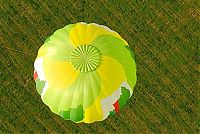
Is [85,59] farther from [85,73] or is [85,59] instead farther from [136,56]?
[136,56]

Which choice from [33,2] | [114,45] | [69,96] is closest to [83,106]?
[69,96]

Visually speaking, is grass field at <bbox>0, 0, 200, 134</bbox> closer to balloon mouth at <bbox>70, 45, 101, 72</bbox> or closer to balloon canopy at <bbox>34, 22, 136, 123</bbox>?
balloon canopy at <bbox>34, 22, 136, 123</bbox>

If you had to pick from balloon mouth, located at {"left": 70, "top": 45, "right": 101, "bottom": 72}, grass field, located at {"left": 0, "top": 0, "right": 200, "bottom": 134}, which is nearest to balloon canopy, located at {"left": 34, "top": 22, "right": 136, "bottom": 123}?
balloon mouth, located at {"left": 70, "top": 45, "right": 101, "bottom": 72}

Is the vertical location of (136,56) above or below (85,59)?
below

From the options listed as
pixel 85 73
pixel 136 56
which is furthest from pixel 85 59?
pixel 136 56

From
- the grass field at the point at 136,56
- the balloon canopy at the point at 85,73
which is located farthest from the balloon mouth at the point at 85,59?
the grass field at the point at 136,56

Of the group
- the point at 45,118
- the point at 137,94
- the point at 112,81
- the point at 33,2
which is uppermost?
the point at 112,81

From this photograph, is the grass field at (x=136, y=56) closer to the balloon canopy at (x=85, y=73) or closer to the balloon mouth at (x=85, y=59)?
the balloon canopy at (x=85, y=73)

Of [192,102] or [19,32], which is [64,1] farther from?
[192,102]
